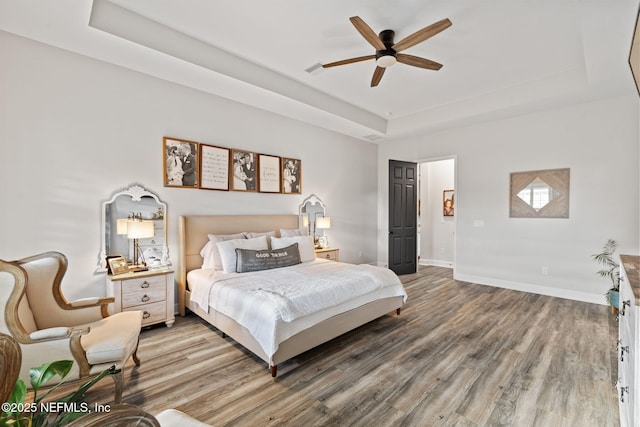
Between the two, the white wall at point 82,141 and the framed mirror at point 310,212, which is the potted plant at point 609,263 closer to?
the framed mirror at point 310,212

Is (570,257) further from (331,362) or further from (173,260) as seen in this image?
(173,260)

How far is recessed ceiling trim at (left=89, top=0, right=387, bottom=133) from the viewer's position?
257 cm

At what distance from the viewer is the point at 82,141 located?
304cm

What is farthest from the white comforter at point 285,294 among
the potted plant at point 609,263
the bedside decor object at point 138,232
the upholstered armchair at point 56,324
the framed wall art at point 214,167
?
the potted plant at point 609,263

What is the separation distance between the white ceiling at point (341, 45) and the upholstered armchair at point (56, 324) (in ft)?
6.86

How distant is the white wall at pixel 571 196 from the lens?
3.93 m

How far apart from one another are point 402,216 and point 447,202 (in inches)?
61.9

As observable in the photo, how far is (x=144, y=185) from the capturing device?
3453 millimetres

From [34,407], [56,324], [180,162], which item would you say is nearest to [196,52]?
[180,162]

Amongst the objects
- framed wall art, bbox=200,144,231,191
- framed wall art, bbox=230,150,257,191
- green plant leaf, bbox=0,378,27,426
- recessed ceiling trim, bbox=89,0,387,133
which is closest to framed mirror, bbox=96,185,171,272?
framed wall art, bbox=200,144,231,191

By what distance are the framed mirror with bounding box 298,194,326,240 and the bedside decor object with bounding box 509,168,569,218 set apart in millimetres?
3330

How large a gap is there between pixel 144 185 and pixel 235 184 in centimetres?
118

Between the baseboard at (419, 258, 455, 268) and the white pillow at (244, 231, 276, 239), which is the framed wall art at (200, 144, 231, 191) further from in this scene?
the baseboard at (419, 258, 455, 268)

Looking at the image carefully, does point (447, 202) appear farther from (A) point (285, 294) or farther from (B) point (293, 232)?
(A) point (285, 294)
